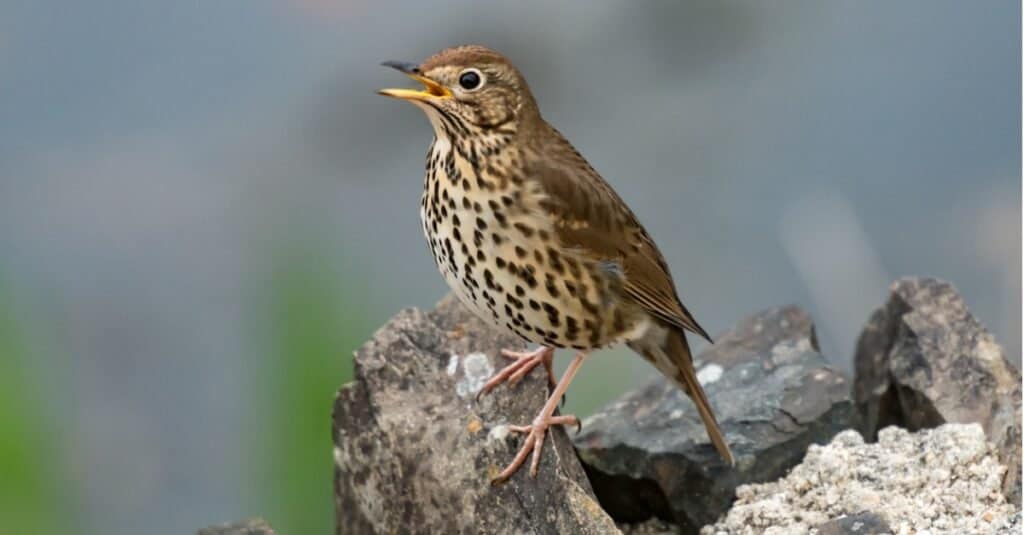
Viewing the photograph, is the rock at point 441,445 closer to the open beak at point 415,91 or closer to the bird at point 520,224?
the bird at point 520,224

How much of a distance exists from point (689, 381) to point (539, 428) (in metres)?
0.53

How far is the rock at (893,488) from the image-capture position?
13.7 ft

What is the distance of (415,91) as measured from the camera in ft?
13.9

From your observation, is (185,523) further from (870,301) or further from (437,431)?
(870,301)

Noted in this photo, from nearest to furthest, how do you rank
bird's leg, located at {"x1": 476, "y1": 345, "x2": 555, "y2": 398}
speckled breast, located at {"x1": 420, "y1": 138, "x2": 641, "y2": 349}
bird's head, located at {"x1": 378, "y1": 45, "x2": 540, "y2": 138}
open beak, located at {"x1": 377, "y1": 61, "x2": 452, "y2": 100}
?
1. open beak, located at {"x1": 377, "y1": 61, "x2": 452, "y2": 100}
2. bird's head, located at {"x1": 378, "y1": 45, "x2": 540, "y2": 138}
3. speckled breast, located at {"x1": 420, "y1": 138, "x2": 641, "y2": 349}
4. bird's leg, located at {"x1": 476, "y1": 345, "x2": 555, "y2": 398}

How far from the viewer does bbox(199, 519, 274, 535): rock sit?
4.18 metres

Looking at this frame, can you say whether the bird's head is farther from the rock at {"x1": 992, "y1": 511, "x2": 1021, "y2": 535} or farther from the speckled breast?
the rock at {"x1": 992, "y1": 511, "x2": 1021, "y2": 535}

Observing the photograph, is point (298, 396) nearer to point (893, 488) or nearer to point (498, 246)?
point (498, 246)

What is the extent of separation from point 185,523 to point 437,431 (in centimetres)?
177

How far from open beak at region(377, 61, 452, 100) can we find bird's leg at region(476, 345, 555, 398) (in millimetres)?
772

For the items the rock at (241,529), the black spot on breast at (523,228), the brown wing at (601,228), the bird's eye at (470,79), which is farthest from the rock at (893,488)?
the bird's eye at (470,79)

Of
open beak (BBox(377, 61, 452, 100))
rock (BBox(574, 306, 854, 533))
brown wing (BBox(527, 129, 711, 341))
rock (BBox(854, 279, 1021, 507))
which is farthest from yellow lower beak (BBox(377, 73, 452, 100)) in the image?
rock (BBox(854, 279, 1021, 507))

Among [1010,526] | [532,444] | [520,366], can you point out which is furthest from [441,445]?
[1010,526]

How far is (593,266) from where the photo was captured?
4492 mm
